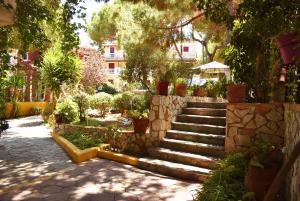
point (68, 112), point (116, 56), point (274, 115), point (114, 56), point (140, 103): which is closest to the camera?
point (274, 115)

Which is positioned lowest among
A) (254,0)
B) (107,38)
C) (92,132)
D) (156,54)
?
(92,132)

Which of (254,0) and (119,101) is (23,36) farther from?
(119,101)

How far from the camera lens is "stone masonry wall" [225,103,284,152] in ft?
20.5

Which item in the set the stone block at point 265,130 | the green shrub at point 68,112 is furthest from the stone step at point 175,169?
the green shrub at point 68,112

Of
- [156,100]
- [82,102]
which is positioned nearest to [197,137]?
[156,100]

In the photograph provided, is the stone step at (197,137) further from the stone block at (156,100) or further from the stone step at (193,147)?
the stone block at (156,100)

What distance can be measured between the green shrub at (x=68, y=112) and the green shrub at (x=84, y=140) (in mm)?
2128

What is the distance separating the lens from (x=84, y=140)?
9445 millimetres

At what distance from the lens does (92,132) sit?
10305mm

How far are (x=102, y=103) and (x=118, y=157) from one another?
8.61 metres

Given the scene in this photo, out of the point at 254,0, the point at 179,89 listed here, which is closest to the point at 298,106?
the point at 254,0

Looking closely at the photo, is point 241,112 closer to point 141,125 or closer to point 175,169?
point 175,169

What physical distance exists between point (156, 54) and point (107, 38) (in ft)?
62.1

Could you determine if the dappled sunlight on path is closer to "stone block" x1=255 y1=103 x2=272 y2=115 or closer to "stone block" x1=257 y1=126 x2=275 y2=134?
"stone block" x1=257 y1=126 x2=275 y2=134
